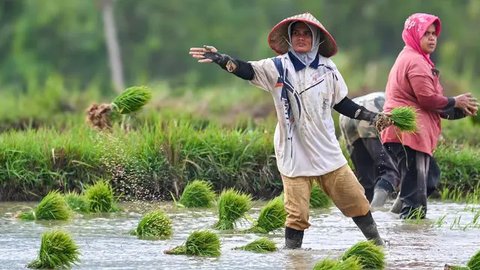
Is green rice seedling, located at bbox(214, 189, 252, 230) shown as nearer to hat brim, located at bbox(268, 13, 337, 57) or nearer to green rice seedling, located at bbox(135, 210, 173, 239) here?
green rice seedling, located at bbox(135, 210, 173, 239)

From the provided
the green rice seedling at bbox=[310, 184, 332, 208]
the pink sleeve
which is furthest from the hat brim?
the green rice seedling at bbox=[310, 184, 332, 208]

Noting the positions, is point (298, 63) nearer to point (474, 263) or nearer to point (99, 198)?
point (474, 263)

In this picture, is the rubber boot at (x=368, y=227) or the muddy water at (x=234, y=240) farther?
the rubber boot at (x=368, y=227)

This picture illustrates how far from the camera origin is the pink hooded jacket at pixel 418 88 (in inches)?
398

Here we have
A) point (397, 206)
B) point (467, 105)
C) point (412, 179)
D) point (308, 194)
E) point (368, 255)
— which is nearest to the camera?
point (368, 255)

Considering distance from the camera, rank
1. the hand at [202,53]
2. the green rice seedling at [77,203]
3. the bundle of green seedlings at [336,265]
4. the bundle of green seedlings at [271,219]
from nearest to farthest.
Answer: the bundle of green seedlings at [336,265] → the hand at [202,53] → the bundle of green seedlings at [271,219] → the green rice seedling at [77,203]

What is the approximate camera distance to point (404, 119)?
878 cm

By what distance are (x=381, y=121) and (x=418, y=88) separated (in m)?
1.57

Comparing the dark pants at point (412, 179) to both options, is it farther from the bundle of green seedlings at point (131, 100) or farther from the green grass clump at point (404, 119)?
the bundle of green seedlings at point (131, 100)

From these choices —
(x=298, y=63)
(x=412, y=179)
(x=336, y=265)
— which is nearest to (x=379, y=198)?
(x=412, y=179)

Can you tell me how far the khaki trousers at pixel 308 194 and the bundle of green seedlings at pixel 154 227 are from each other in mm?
935

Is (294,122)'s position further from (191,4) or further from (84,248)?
(191,4)

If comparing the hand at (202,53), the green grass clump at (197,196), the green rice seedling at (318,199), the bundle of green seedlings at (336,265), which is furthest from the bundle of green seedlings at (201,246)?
the green rice seedling at (318,199)

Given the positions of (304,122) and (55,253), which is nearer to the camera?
(55,253)
